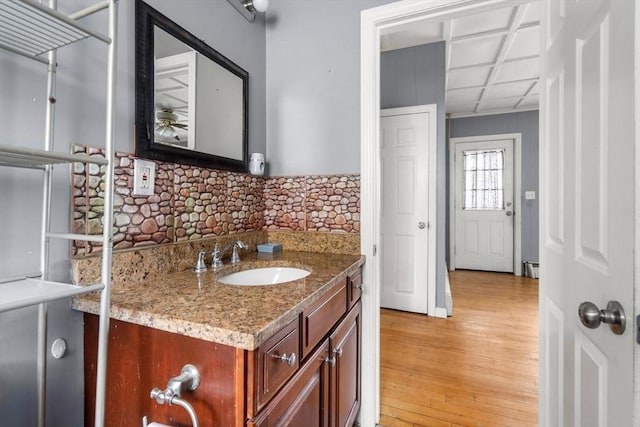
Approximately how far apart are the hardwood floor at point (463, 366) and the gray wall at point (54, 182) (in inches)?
59.3

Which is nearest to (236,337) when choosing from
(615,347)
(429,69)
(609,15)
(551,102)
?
(615,347)

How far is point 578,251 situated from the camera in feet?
2.68

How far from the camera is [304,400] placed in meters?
0.89

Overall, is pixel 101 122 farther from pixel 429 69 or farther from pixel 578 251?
pixel 429 69

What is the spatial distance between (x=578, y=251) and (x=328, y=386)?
0.90m

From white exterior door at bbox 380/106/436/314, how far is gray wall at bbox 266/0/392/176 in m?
1.62

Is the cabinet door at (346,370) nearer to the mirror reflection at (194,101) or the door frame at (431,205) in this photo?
the mirror reflection at (194,101)

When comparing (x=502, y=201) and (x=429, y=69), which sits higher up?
(x=429, y=69)

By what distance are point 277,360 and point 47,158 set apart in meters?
0.66

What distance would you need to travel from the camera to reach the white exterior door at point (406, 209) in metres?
3.01

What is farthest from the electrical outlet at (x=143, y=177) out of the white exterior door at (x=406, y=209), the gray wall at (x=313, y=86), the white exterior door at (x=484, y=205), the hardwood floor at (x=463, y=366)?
the white exterior door at (x=484, y=205)

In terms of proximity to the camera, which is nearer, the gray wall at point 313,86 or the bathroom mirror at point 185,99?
the bathroom mirror at point 185,99

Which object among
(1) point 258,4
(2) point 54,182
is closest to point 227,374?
(2) point 54,182

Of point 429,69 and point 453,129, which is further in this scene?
point 453,129
